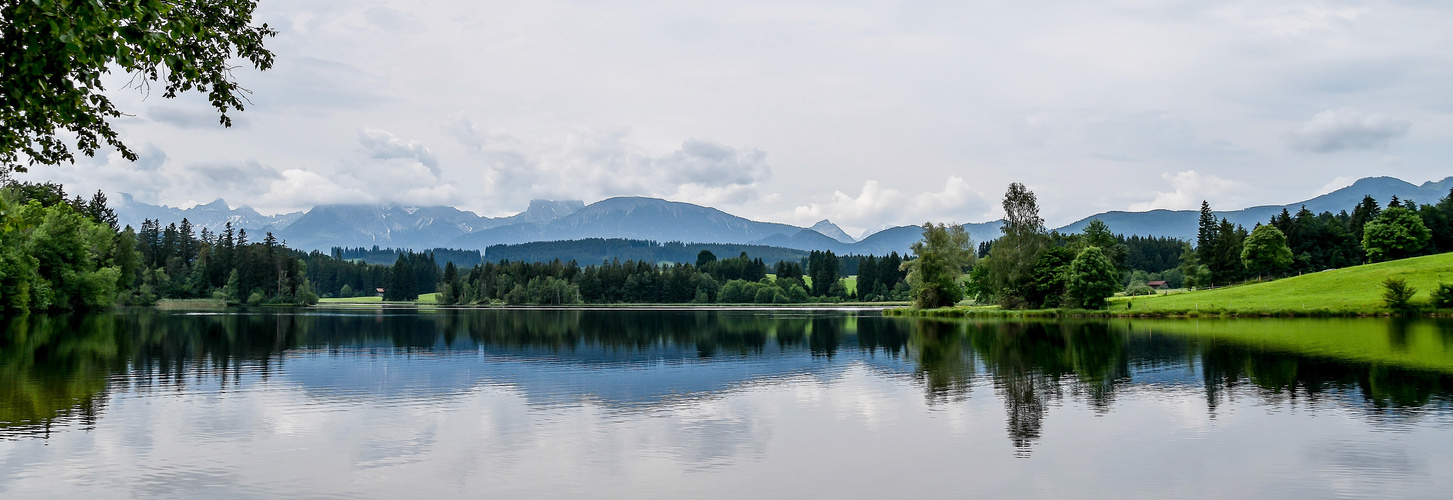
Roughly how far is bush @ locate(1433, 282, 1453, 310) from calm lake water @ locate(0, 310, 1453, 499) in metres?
34.2

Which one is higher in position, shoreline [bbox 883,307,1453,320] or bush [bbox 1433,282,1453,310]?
bush [bbox 1433,282,1453,310]

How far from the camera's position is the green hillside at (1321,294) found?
2894 inches

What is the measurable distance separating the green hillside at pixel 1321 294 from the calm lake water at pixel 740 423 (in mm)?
34938

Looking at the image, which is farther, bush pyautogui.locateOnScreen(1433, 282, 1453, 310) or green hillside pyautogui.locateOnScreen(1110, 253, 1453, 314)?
green hillside pyautogui.locateOnScreen(1110, 253, 1453, 314)

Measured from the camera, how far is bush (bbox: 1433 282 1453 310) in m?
67.6

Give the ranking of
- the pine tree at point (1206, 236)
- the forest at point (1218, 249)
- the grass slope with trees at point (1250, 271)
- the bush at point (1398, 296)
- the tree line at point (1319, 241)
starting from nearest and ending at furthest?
the bush at point (1398, 296)
the grass slope with trees at point (1250, 271)
the forest at point (1218, 249)
the tree line at point (1319, 241)
the pine tree at point (1206, 236)

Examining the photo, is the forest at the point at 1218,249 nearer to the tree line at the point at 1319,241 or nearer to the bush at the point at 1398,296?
the tree line at the point at 1319,241

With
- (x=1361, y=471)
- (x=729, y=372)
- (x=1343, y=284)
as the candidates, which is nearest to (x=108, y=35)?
(x=1361, y=471)

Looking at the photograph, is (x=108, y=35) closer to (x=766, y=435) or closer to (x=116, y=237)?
(x=766, y=435)

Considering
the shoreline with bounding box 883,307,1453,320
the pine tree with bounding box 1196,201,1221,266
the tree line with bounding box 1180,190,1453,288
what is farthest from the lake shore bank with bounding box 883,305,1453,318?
the pine tree with bounding box 1196,201,1221,266

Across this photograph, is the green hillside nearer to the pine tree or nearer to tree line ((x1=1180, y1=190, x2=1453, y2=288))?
tree line ((x1=1180, y1=190, x2=1453, y2=288))

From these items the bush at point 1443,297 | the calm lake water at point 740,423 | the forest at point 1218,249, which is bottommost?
the calm lake water at point 740,423

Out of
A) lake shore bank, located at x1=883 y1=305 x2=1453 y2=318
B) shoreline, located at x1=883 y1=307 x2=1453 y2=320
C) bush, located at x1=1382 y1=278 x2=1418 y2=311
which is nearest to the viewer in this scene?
shoreline, located at x1=883 y1=307 x2=1453 y2=320

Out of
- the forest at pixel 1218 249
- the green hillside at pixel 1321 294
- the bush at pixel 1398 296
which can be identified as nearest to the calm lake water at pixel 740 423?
the bush at pixel 1398 296
